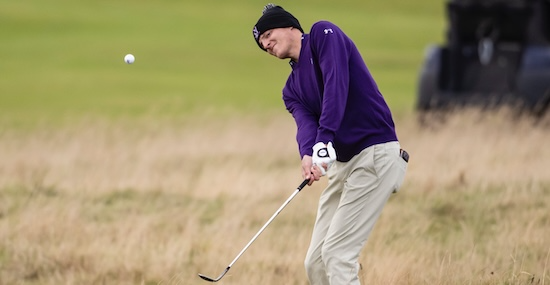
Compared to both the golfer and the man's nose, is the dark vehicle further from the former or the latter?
the man's nose

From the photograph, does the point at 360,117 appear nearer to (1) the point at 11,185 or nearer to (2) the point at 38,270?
(2) the point at 38,270

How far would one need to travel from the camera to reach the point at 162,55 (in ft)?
120

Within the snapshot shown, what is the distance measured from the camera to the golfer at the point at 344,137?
602 cm

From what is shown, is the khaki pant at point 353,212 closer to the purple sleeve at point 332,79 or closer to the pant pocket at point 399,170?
the pant pocket at point 399,170

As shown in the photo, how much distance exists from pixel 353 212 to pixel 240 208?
15.9 feet

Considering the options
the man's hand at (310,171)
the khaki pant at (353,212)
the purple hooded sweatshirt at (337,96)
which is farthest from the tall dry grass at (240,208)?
the man's hand at (310,171)

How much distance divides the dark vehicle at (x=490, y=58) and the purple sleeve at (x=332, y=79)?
10.5 meters

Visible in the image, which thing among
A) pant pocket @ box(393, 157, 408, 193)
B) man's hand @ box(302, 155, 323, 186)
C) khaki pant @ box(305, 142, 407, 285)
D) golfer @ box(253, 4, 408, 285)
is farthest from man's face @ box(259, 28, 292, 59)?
pant pocket @ box(393, 157, 408, 193)

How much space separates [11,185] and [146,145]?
4274 millimetres

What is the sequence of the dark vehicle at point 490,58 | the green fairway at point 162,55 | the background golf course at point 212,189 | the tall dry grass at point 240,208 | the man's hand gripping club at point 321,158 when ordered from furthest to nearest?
the green fairway at point 162,55 < the dark vehicle at point 490,58 < the background golf course at point 212,189 < the tall dry grass at point 240,208 < the man's hand gripping club at point 321,158

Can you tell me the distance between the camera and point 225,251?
346 inches

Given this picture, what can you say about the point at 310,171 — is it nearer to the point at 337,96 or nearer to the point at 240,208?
the point at 337,96

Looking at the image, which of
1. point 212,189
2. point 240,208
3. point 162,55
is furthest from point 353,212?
point 162,55

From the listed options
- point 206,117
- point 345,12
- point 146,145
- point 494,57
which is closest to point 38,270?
Result: point 146,145
